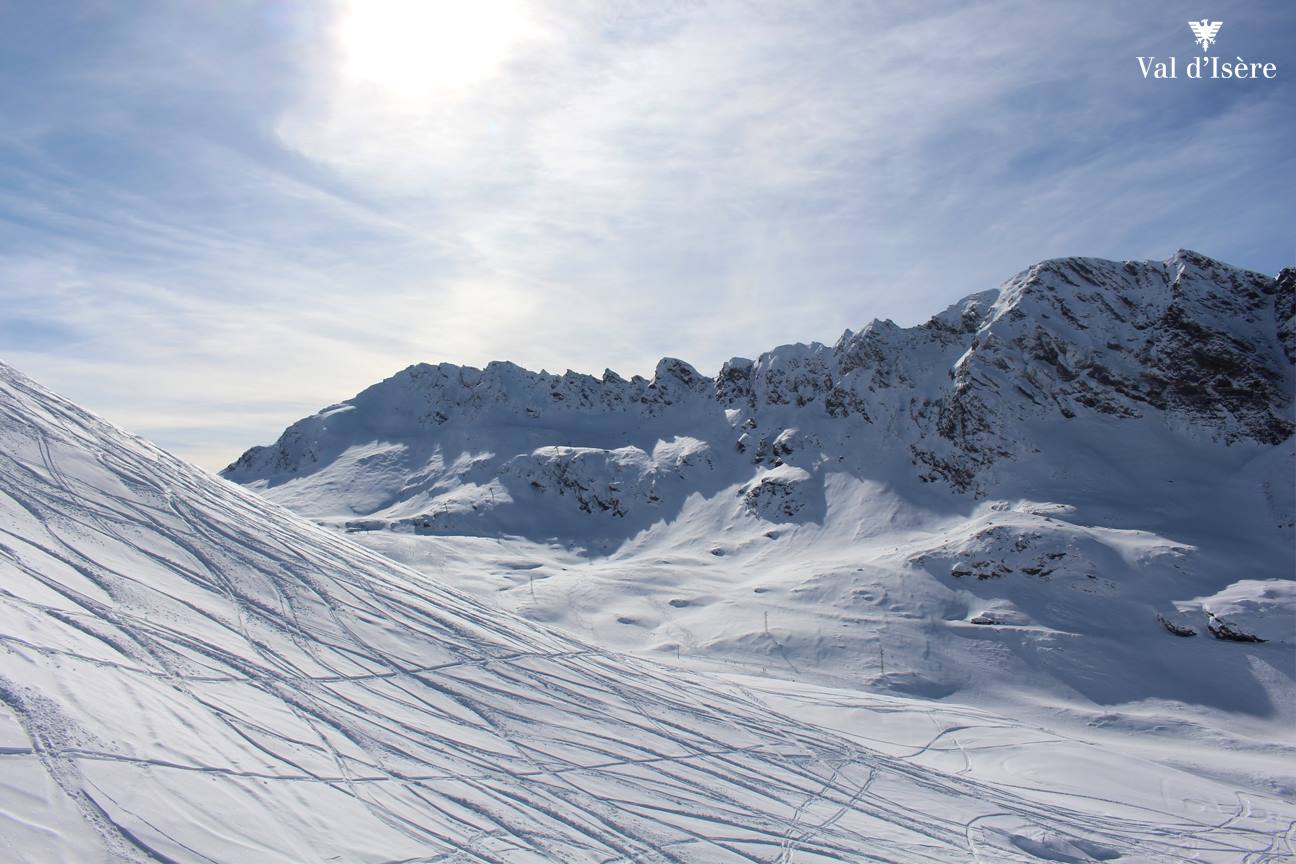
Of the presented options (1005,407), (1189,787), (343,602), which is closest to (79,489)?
(343,602)

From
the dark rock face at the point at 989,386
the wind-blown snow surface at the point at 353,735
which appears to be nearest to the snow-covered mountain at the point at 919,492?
the dark rock face at the point at 989,386

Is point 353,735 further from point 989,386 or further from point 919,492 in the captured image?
point 989,386

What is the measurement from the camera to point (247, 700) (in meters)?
13.1

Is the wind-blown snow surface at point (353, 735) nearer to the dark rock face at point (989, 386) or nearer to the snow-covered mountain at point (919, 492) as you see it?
the snow-covered mountain at point (919, 492)

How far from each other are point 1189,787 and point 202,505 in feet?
118

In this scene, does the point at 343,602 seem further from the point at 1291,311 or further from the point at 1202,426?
the point at 1291,311

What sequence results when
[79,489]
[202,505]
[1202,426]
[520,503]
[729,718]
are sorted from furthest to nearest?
1. [520,503]
2. [1202,426]
3. [729,718]
4. [202,505]
5. [79,489]

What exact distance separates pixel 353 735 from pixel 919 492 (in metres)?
89.3

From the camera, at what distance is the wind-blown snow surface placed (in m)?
9.61

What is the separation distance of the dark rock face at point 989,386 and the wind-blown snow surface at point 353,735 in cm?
7237

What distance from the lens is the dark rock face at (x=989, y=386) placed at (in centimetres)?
8675

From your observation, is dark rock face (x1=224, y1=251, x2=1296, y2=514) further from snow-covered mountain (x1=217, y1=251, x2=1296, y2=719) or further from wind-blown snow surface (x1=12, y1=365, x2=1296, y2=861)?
wind-blown snow surface (x1=12, y1=365, x2=1296, y2=861)

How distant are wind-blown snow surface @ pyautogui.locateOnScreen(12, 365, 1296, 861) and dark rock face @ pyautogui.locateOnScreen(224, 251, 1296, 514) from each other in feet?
237

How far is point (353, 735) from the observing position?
13.6 metres
